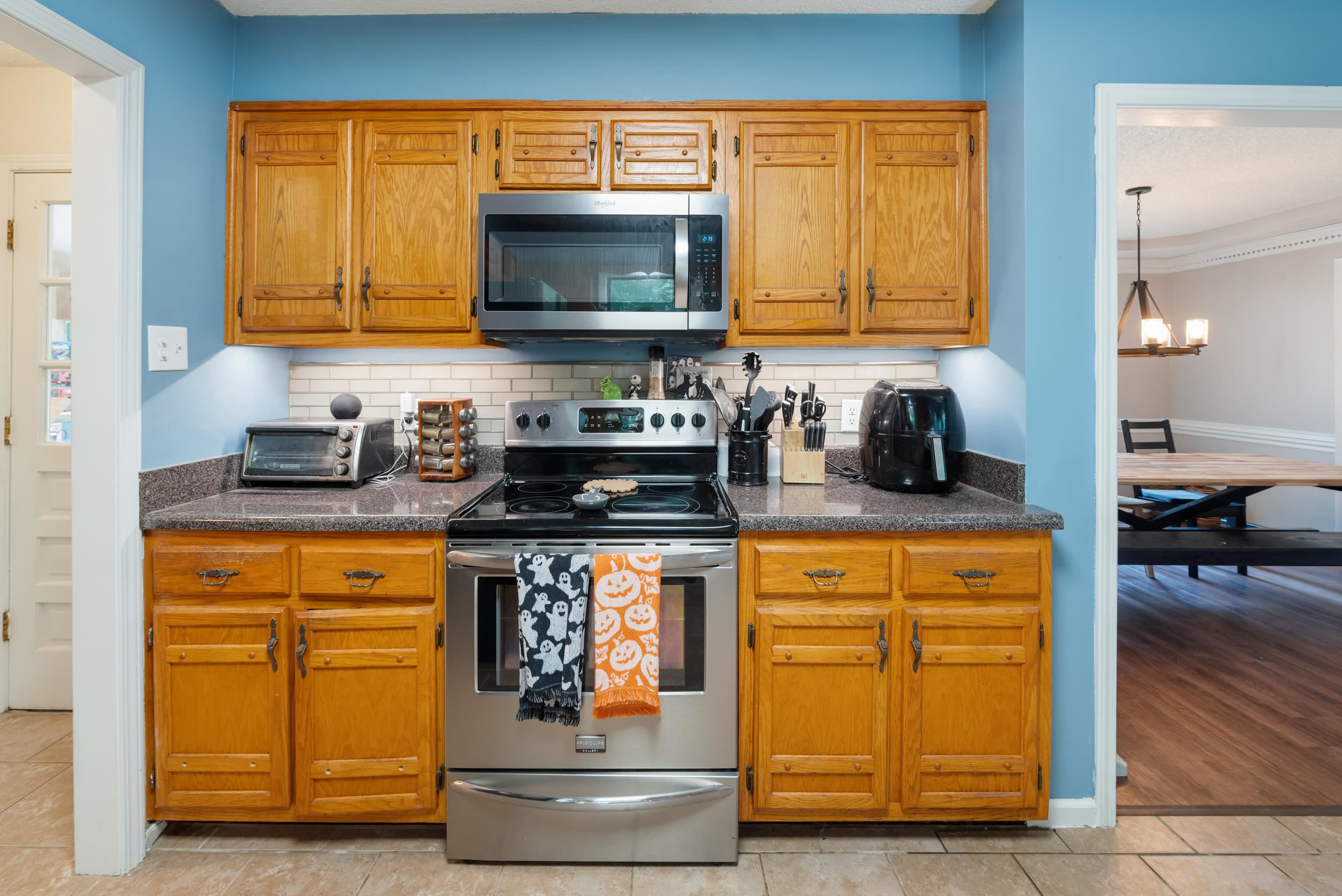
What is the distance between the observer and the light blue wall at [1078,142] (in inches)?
81.6

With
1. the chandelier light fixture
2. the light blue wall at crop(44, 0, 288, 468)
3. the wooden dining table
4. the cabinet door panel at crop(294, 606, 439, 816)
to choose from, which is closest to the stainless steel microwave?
the light blue wall at crop(44, 0, 288, 468)

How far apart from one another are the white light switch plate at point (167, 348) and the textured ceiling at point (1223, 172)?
3788mm

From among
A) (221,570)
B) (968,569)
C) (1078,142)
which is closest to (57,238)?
(221,570)

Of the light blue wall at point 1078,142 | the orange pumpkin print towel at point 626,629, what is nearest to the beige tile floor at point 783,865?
the light blue wall at point 1078,142

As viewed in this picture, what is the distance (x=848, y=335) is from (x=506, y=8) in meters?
1.50

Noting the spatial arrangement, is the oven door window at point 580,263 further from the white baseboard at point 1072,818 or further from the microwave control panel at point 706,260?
the white baseboard at point 1072,818

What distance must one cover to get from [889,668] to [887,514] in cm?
41

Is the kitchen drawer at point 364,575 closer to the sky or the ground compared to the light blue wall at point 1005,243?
closer to the ground

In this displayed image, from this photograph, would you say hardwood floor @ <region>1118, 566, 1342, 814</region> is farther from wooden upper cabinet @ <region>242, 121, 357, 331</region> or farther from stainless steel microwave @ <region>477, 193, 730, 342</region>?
wooden upper cabinet @ <region>242, 121, 357, 331</region>

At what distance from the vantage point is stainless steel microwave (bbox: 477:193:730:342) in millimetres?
2215

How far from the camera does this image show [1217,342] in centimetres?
637

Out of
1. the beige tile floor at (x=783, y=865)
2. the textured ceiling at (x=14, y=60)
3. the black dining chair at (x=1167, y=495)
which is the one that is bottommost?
the beige tile floor at (x=783, y=865)

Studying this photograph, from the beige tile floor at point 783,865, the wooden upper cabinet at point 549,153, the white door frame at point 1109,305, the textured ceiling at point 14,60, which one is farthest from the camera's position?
the textured ceiling at point 14,60

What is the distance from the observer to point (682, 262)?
2207mm
